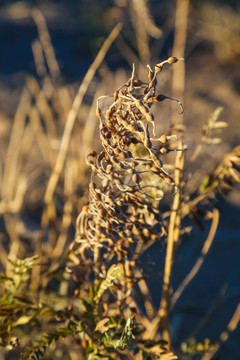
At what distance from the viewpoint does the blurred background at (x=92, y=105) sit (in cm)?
152

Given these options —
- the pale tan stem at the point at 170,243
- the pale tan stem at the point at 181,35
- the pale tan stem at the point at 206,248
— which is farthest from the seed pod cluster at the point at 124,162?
the pale tan stem at the point at 181,35

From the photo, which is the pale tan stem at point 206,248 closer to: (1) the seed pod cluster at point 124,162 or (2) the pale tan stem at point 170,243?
(2) the pale tan stem at point 170,243

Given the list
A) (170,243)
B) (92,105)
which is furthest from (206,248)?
(92,105)

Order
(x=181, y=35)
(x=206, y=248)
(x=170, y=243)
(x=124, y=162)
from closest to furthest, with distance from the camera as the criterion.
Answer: (x=124, y=162), (x=170, y=243), (x=206, y=248), (x=181, y=35)

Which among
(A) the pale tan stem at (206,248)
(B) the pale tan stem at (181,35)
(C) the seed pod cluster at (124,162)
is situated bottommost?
(A) the pale tan stem at (206,248)

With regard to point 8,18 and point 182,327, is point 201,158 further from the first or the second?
point 8,18

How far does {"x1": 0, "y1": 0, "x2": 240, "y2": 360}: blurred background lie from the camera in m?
1.52

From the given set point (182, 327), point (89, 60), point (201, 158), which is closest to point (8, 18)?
point (89, 60)

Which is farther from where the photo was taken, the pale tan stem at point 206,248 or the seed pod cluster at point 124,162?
the pale tan stem at point 206,248

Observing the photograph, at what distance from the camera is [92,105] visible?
1422 mm

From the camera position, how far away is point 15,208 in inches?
59.6

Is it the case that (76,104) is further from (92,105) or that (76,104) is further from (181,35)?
(181,35)

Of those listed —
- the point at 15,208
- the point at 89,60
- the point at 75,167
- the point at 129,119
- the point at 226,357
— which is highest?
the point at 89,60

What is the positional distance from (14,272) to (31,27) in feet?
14.9
